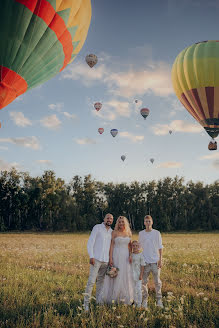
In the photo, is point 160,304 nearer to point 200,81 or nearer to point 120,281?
point 120,281

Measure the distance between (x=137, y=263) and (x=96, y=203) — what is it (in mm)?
64167

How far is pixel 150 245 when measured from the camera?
7059mm

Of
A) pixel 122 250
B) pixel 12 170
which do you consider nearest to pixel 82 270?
pixel 122 250

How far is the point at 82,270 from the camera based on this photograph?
405 inches

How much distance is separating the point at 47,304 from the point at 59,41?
12012 millimetres

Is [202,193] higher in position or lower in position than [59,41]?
lower

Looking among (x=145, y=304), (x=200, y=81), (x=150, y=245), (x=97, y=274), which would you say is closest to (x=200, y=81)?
(x=200, y=81)

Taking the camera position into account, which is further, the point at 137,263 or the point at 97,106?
the point at 97,106

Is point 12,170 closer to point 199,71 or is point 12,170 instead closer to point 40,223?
point 40,223

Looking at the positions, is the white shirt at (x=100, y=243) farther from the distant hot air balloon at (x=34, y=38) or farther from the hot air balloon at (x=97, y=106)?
the hot air balloon at (x=97, y=106)

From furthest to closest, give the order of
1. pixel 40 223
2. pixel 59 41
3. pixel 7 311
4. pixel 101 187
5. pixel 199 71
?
pixel 101 187 < pixel 40 223 < pixel 199 71 < pixel 59 41 < pixel 7 311

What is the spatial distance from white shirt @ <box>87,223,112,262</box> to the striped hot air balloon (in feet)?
60.2

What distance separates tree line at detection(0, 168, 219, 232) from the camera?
62.3 meters

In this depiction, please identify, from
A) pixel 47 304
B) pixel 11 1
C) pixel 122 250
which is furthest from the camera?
pixel 11 1
